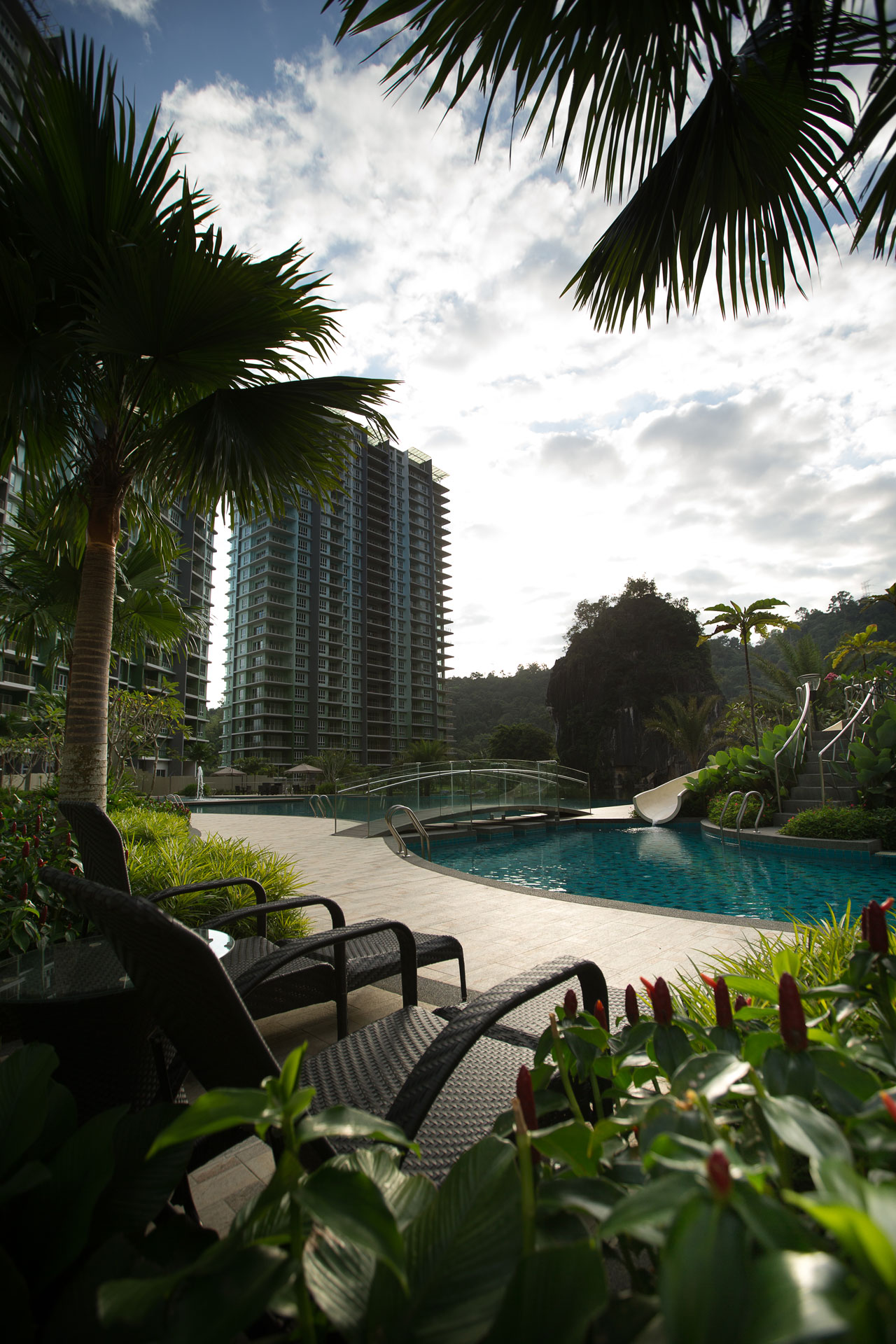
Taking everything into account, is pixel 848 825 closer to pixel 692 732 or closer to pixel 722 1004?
pixel 722 1004

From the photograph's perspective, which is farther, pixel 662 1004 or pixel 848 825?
pixel 848 825

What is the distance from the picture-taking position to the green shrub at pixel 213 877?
3592 mm

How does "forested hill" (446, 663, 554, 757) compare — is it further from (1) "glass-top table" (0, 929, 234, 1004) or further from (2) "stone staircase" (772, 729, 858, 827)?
(1) "glass-top table" (0, 929, 234, 1004)

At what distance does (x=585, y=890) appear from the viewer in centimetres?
763

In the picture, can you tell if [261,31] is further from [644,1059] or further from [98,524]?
[644,1059]

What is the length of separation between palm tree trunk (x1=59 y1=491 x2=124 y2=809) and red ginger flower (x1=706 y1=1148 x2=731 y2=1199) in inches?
148

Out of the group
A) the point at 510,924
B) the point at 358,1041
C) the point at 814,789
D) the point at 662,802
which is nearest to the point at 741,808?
the point at 814,789

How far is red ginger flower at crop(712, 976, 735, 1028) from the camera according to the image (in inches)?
28.8

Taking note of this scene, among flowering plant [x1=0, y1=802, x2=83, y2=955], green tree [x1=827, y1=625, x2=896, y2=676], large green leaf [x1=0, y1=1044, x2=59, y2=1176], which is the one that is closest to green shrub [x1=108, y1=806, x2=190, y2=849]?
flowering plant [x1=0, y1=802, x2=83, y2=955]

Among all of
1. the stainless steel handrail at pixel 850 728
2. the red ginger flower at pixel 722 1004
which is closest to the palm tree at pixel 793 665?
the stainless steel handrail at pixel 850 728

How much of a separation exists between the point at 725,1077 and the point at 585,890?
7548 millimetres

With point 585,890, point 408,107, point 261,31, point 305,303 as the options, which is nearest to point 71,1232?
point 408,107

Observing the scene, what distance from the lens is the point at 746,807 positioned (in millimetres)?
11047

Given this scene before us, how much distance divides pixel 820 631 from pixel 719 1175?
44.7 m
